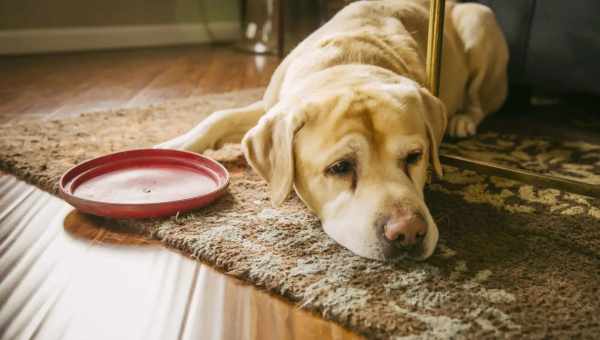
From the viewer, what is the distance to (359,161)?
1.61m

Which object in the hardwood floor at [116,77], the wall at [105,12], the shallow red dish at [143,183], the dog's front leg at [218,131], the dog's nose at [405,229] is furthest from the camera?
the wall at [105,12]

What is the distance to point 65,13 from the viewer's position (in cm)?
569

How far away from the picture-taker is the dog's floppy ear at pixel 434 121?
1.80 meters

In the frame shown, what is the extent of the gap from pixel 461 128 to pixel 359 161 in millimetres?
1474

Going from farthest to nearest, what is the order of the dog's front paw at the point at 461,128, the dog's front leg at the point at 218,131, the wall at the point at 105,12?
the wall at the point at 105,12 < the dog's front paw at the point at 461,128 < the dog's front leg at the point at 218,131

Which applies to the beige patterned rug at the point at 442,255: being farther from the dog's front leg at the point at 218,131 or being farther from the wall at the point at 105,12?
the wall at the point at 105,12

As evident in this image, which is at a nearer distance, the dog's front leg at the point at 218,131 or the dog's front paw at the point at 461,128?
the dog's front leg at the point at 218,131

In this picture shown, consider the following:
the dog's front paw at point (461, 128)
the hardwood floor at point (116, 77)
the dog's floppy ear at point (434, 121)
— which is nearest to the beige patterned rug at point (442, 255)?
the dog's floppy ear at point (434, 121)

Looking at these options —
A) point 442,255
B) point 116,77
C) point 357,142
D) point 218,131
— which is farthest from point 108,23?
point 442,255

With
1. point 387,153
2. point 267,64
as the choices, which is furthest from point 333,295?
point 267,64

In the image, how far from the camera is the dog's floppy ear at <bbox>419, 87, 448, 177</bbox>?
1797 mm

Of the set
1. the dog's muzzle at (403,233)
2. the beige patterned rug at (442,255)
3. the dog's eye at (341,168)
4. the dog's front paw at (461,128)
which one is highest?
the dog's eye at (341,168)

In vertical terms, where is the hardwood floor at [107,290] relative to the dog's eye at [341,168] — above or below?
below

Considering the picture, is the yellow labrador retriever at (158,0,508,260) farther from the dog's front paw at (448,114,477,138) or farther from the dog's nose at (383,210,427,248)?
the dog's front paw at (448,114,477,138)
